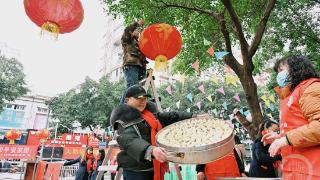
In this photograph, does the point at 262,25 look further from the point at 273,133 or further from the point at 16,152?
the point at 16,152

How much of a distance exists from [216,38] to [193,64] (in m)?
1.22

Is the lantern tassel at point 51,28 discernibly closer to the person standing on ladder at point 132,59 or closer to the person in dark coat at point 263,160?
the person standing on ladder at point 132,59

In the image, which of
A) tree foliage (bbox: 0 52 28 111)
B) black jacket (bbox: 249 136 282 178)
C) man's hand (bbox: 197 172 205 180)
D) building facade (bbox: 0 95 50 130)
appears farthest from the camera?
building facade (bbox: 0 95 50 130)

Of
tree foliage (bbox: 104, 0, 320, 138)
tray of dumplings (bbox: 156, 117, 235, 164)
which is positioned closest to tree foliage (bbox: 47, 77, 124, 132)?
tree foliage (bbox: 104, 0, 320, 138)

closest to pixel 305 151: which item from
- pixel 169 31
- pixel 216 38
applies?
pixel 169 31

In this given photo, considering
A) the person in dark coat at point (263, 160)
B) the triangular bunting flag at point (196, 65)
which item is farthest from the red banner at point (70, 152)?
the person in dark coat at point (263, 160)

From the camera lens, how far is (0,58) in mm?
31312

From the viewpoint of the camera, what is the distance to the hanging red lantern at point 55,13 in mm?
3918

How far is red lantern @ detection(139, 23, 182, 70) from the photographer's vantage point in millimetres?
4539

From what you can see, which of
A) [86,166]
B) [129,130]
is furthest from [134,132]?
[86,166]

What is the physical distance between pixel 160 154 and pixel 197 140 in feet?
1.17

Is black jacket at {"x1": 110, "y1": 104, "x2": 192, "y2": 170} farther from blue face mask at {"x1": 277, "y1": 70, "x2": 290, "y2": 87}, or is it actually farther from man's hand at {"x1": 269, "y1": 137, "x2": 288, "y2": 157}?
blue face mask at {"x1": 277, "y1": 70, "x2": 290, "y2": 87}

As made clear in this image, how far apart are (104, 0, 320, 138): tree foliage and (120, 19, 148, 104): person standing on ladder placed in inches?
116

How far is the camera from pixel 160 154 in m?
2.27
